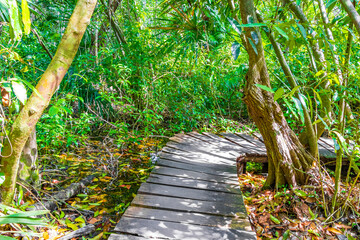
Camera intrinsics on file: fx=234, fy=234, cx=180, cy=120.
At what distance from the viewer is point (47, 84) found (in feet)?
4.41

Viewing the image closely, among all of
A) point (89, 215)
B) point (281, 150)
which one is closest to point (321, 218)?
point (281, 150)

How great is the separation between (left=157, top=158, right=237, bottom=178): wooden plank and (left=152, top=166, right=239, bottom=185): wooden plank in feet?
0.26

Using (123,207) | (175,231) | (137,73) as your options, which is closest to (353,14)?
(175,231)

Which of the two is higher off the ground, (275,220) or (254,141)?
(254,141)

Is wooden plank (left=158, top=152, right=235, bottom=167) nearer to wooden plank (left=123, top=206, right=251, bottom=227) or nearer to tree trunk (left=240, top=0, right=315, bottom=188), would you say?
tree trunk (left=240, top=0, right=315, bottom=188)

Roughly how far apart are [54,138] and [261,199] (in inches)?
92.5

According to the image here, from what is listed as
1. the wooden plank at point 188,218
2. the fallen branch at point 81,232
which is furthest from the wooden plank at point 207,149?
the fallen branch at point 81,232

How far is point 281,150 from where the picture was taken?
2.12 m

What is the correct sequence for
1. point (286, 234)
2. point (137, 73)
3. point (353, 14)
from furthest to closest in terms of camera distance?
point (137, 73) < point (286, 234) < point (353, 14)

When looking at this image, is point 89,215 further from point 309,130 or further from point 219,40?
point 219,40

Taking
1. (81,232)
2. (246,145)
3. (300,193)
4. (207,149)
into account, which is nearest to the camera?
(81,232)

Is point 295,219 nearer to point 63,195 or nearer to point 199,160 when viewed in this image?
point 199,160

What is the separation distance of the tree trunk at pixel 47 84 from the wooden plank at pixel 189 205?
2.98 feet

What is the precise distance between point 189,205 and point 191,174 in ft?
2.00
